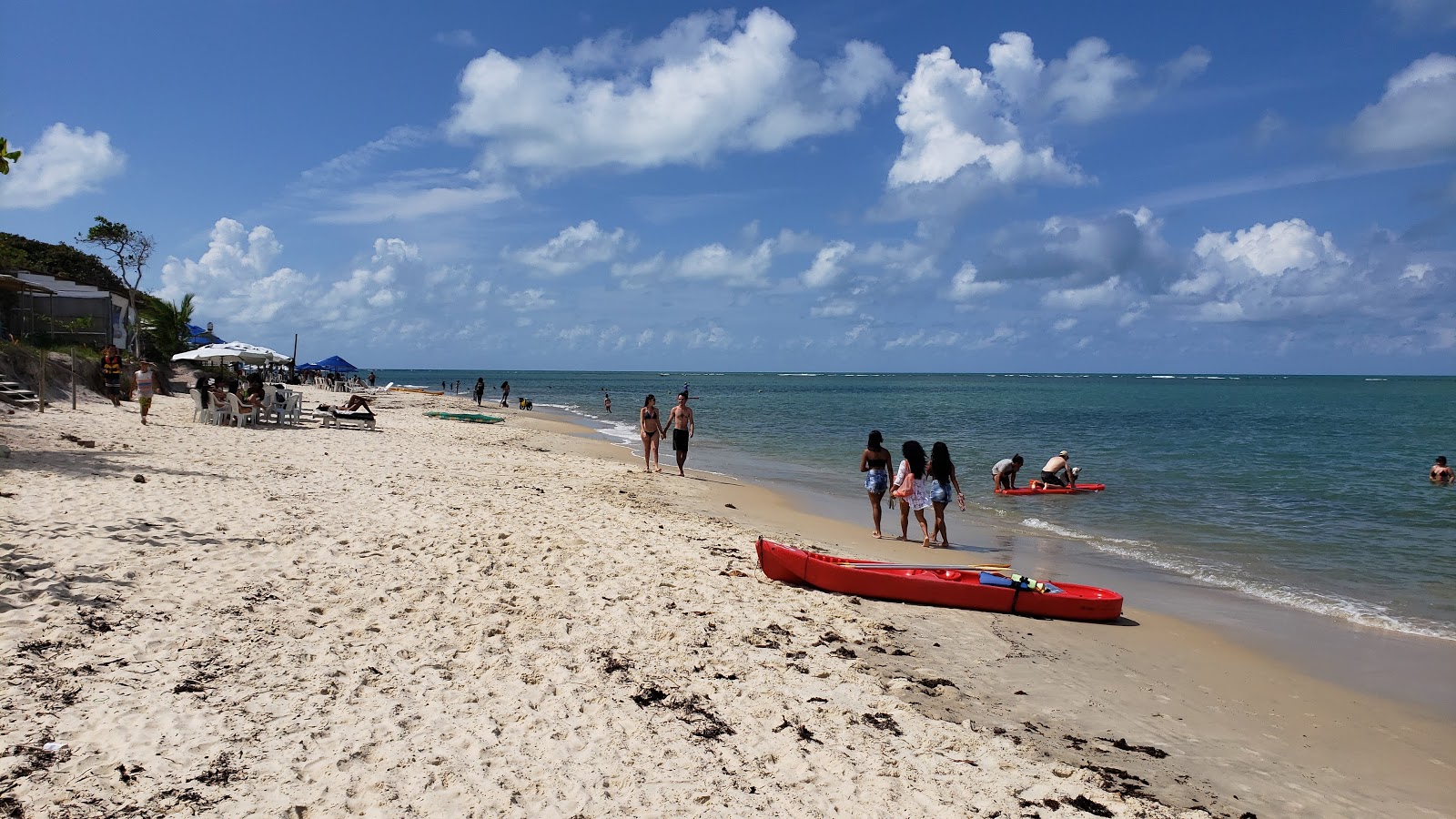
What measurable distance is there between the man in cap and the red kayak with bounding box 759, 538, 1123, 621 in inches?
380

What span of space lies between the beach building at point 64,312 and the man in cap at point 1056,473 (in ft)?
99.5

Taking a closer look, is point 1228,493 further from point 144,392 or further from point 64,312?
point 64,312

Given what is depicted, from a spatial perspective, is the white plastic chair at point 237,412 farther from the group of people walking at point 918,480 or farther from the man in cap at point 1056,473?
the man in cap at point 1056,473

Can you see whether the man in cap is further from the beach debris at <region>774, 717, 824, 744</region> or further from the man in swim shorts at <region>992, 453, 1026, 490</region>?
the beach debris at <region>774, 717, 824, 744</region>

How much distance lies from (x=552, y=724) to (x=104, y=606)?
3.30m

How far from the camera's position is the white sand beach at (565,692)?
12.7 ft

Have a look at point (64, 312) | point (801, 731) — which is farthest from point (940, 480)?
point (64, 312)

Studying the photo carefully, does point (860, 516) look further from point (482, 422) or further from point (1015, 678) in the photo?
point (482, 422)

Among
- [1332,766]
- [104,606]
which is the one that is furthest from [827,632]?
[104,606]

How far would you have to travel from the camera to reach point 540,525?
9398 mm

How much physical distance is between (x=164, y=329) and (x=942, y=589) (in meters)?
36.8

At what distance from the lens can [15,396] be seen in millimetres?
17000

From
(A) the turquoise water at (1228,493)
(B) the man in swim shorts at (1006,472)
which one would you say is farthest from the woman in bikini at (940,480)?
(B) the man in swim shorts at (1006,472)

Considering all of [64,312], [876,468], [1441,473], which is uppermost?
[64,312]
